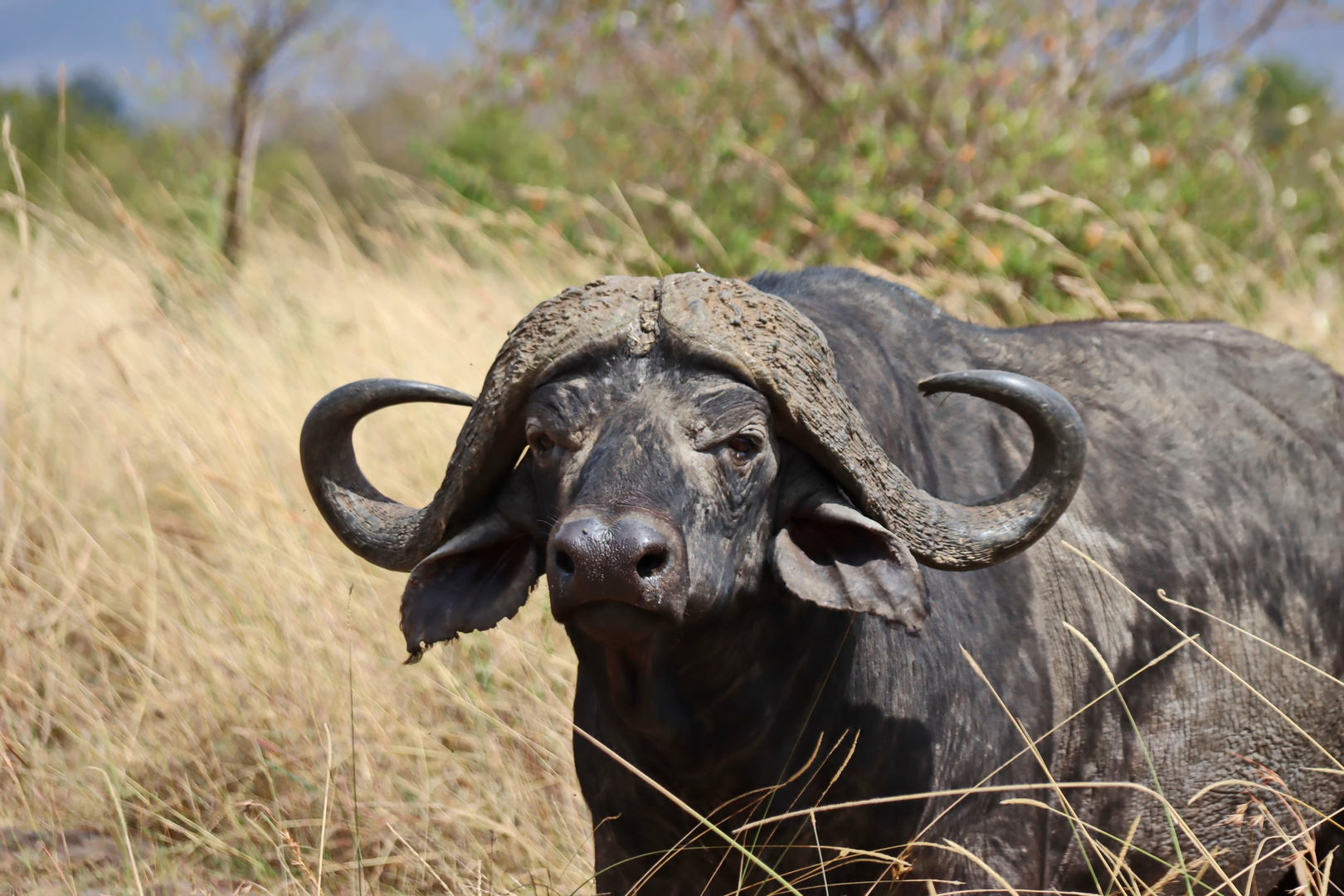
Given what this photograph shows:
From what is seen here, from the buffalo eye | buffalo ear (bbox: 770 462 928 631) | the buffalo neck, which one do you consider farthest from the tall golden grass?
the buffalo eye

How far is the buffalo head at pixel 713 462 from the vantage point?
2.16 m

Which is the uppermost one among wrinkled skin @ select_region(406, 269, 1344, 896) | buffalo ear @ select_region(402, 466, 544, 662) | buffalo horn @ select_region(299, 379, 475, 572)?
buffalo horn @ select_region(299, 379, 475, 572)

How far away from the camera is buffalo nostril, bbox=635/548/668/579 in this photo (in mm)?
1903

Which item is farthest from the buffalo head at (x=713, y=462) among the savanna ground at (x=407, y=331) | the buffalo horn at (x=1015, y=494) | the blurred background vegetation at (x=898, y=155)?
the blurred background vegetation at (x=898, y=155)

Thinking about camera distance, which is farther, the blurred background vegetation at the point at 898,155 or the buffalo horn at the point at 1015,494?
the blurred background vegetation at the point at 898,155

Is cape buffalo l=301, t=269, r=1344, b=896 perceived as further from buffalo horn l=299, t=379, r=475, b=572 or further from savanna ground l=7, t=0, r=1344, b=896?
savanna ground l=7, t=0, r=1344, b=896

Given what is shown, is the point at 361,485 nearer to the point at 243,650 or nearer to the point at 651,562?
the point at 651,562

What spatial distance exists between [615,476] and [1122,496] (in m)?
1.37

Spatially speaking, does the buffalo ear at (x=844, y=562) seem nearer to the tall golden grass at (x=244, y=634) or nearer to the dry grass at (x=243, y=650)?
the tall golden grass at (x=244, y=634)

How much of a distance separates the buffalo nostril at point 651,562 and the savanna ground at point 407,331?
71cm

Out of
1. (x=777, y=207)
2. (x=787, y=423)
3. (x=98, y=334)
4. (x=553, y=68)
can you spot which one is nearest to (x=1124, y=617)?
(x=787, y=423)

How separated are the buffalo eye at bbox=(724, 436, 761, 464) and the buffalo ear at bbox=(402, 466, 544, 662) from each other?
42 centimetres

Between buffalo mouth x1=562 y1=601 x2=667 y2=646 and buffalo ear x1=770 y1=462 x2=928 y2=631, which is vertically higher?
buffalo mouth x1=562 y1=601 x2=667 y2=646

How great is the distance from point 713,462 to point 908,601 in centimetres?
40
